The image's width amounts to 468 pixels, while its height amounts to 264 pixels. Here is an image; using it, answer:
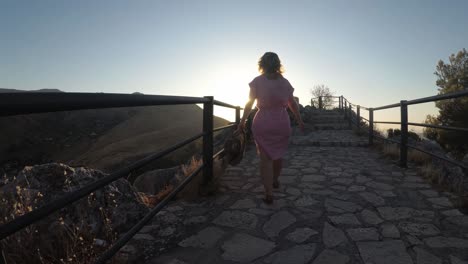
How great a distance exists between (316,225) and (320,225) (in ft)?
0.13

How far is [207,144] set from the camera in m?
3.97

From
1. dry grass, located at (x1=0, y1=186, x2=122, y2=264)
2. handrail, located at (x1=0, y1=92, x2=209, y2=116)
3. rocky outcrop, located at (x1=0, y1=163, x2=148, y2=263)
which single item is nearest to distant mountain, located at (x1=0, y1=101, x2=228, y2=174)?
rocky outcrop, located at (x1=0, y1=163, x2=148, y2=263)

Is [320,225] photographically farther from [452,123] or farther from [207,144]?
[452,123]

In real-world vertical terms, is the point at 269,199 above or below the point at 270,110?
below

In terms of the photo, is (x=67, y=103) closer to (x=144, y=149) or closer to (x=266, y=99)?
(x=266, y=99)

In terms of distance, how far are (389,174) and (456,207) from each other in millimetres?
1826

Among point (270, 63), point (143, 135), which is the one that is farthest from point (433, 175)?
point (143, 135)

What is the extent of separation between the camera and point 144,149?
24.7 m

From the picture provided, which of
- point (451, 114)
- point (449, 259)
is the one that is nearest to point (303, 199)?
point (449, 259)

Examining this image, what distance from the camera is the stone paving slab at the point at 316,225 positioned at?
2.38 metres

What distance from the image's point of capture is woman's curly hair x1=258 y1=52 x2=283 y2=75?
3.56 metres

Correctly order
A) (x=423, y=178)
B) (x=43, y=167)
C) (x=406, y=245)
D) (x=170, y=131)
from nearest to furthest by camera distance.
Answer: (x=406, y=245) → (x=43, y=167) → (x=423, y=178) → (x=170, y=131)

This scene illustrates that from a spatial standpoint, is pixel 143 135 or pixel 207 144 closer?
pixel 207 144

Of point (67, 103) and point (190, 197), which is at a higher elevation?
point (67, 103)
